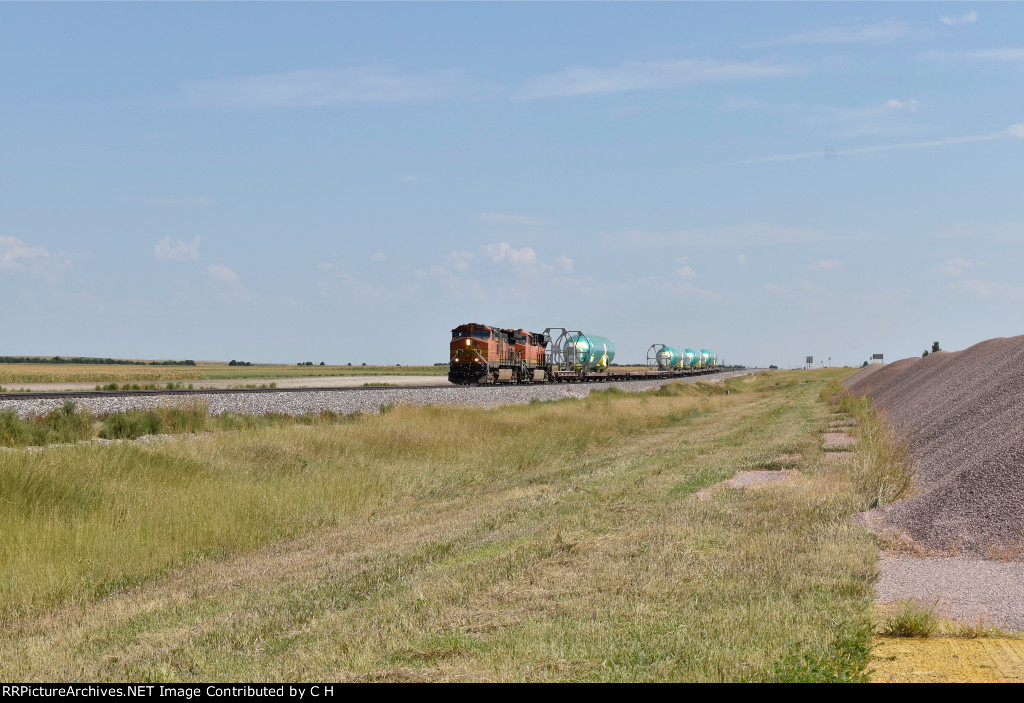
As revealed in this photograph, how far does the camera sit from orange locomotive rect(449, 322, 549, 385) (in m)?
55.2

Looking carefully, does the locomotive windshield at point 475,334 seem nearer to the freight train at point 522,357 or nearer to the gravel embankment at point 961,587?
the freight train at point 522,357

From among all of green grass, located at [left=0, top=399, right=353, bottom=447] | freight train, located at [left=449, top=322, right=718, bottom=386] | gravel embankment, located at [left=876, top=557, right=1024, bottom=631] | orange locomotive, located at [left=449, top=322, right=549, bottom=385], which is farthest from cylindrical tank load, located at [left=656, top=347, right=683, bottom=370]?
gravel embankment, located at [left=876, top=557, right=1024, bottom=631]

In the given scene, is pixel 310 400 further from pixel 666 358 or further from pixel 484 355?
pixel 666 358

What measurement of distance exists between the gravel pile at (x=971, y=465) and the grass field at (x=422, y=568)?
964 millimetres

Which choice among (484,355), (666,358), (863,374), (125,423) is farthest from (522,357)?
(666,358)

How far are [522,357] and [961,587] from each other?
178 ft

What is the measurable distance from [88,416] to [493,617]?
21.6 metres

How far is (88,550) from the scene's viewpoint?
37.3 feet

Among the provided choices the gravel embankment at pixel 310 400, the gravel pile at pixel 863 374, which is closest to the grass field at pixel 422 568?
the gravel embankment at pixel 310 400

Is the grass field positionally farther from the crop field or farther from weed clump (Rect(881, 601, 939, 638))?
the crop field

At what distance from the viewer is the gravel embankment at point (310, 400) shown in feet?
94.5

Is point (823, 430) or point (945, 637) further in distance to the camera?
point (823, 430)
